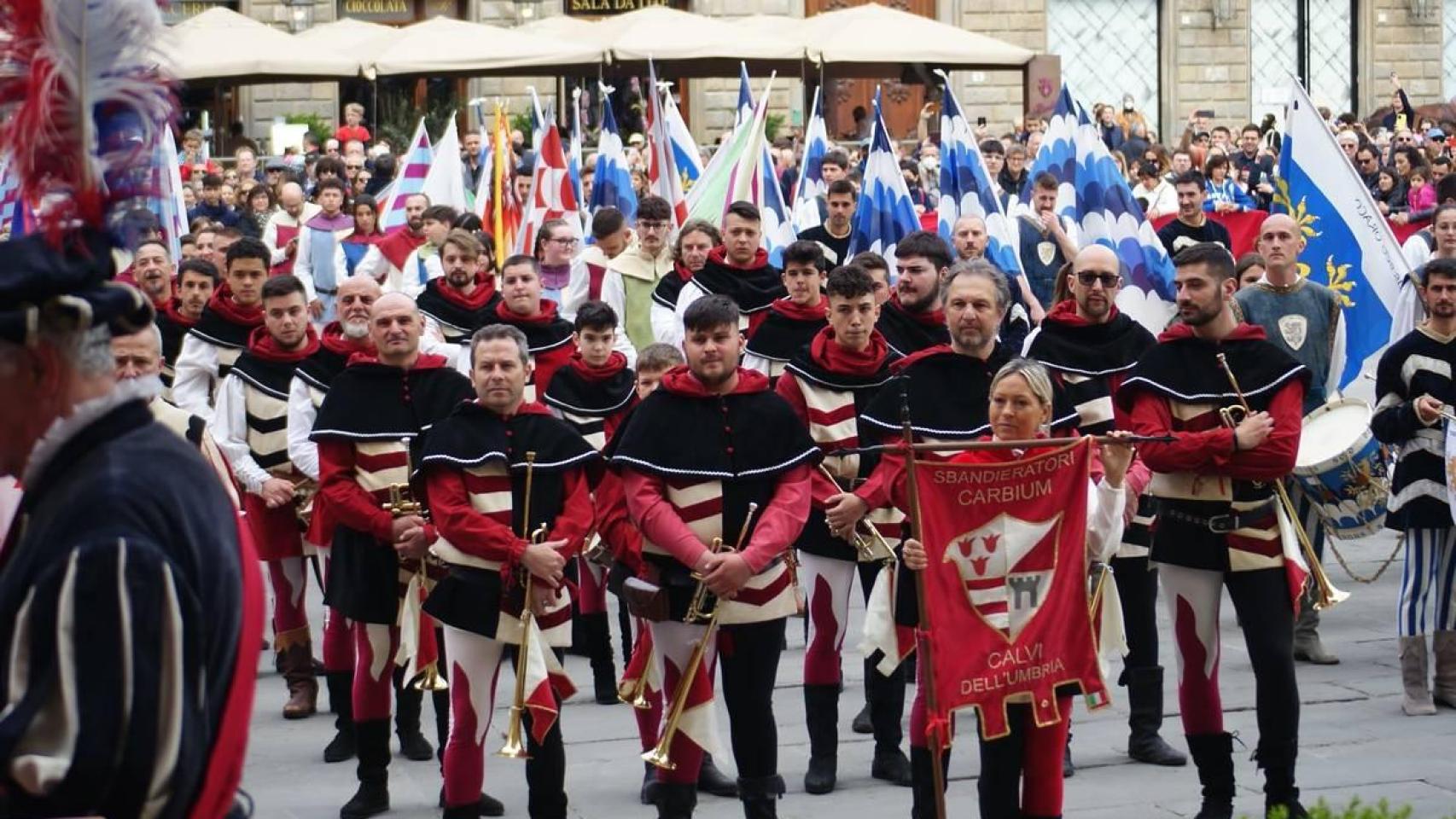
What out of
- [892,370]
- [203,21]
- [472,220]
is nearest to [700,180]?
[472,220]

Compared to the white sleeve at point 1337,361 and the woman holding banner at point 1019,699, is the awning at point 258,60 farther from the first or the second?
the woman holding banner at point 1019,699

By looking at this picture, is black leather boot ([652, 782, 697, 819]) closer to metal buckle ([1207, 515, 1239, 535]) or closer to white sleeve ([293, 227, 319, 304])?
metal buckle ([1207, 515, 1239, 535])

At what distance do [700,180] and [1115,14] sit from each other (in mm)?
26521

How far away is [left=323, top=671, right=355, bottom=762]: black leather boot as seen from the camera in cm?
854

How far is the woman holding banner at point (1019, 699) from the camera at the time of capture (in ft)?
20.4

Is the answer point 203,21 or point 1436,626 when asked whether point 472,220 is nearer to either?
point 1436,626

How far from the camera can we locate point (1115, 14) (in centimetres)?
4000

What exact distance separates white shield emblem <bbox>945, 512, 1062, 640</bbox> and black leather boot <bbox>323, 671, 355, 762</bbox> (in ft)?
10.2

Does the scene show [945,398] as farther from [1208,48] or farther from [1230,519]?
[1208,48]

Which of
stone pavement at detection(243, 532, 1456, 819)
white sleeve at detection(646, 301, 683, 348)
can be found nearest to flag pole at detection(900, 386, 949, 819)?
stone pavement at detection(243, 532, 1456, 819)

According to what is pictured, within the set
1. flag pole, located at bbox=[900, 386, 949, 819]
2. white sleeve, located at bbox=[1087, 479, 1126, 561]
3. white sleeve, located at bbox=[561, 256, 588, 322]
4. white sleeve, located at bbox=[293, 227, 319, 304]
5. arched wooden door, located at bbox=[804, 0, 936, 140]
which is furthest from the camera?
arched wooden door, located at bbox=[804, 0, 936, 140]

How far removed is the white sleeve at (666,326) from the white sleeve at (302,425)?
2811 mm

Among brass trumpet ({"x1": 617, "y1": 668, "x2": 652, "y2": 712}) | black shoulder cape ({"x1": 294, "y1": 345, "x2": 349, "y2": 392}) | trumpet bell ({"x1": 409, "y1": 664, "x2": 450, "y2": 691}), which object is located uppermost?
black shoulder cape ({"x1": 294, "y1": 345, "x2": 349, "y2": 392})

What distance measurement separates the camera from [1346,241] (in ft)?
37.5
